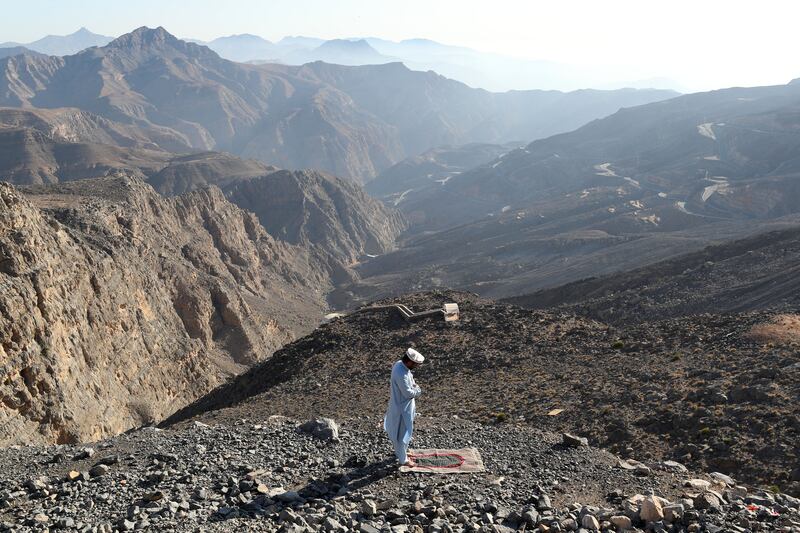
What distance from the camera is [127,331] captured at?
103 feet

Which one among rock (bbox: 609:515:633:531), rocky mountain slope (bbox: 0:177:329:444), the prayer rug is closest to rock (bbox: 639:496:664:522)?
rock (bbox: 609:515:633:531)

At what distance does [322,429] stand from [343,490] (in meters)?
2.49

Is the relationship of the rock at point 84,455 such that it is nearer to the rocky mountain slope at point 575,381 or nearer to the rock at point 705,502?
the rocky mountain slope at point 575,381

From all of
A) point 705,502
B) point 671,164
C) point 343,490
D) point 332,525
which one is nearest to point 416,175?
point 671,164

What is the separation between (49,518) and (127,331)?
24781mm

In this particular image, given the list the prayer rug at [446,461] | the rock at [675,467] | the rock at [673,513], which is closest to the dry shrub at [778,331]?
the rock at [675,467]

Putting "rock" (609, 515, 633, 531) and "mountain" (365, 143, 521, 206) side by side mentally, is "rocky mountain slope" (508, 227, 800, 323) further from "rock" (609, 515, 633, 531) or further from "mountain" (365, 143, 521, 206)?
"mountain" (365, 143, 521, 206)

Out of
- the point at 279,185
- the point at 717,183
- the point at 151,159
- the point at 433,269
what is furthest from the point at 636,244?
the point at 151,159

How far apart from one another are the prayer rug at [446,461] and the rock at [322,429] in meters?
1.41

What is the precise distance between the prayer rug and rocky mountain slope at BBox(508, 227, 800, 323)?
26.7 metres

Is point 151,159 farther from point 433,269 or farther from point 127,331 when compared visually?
point 127,331

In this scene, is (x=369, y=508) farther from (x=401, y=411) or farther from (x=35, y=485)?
(x=35, y=485)

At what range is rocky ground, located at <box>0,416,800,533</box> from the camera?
26.7 ft

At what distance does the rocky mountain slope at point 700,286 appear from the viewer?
37.0 meters
